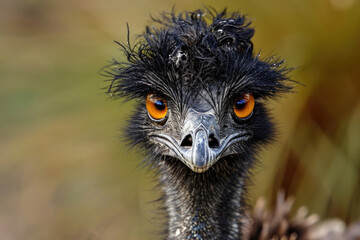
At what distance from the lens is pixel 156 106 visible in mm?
1867

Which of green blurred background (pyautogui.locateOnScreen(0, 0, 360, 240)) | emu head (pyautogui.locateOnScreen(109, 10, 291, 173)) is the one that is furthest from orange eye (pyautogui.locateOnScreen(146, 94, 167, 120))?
green blurred background (pyautogui.locateOnScreen(0, 0, 360, 240))

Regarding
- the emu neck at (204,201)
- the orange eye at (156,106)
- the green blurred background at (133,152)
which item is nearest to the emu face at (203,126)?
the orange eye at (156,106)

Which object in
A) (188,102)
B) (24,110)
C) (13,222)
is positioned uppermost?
(24,110)

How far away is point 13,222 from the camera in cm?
379

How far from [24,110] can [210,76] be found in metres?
2.78

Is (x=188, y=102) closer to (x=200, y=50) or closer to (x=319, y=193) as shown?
(x=200, y=50)

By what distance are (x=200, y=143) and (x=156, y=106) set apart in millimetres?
361

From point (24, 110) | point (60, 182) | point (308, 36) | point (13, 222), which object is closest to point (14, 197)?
point (13, 222)

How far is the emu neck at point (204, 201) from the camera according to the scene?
1.90 m

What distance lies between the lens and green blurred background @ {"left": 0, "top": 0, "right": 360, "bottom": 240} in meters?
3.65

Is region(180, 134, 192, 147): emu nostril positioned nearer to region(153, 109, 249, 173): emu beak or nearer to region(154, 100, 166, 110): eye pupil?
region(153, 109, 249, 173): emu beak

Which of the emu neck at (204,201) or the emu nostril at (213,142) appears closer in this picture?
the emu nostril at (213,142)

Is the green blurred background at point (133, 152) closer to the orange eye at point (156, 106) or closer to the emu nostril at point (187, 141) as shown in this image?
the orange eye at point (156, 106)

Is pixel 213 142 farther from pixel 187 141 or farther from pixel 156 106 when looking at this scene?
pixel 156 106
